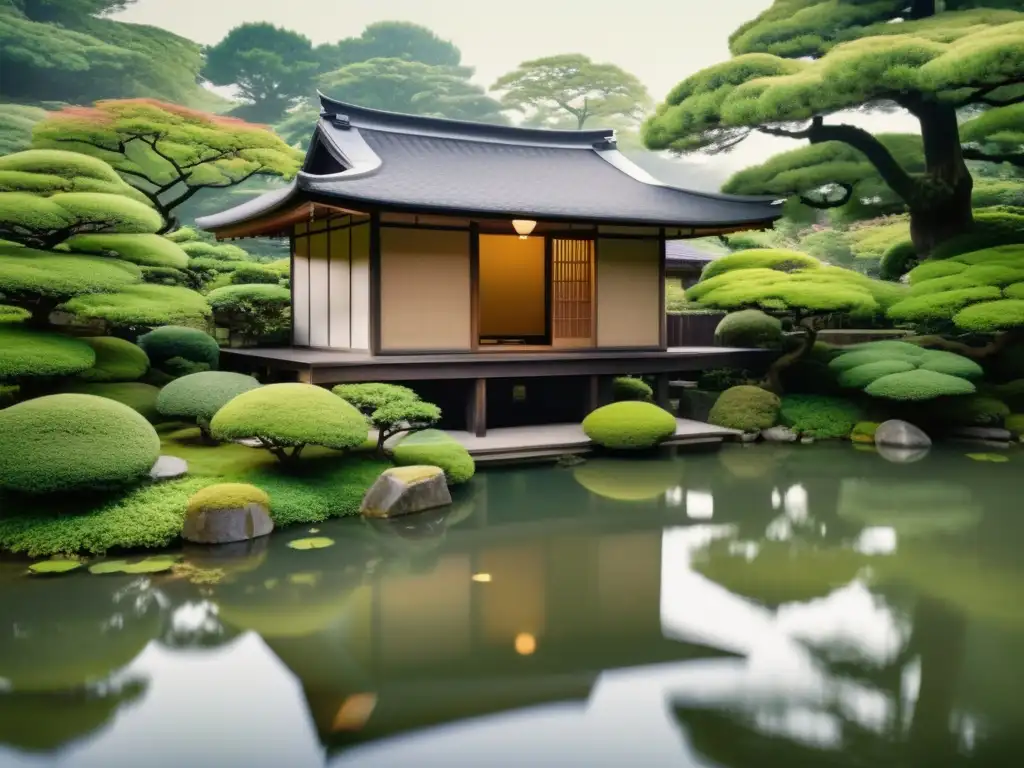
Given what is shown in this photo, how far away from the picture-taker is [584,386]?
1370 cm

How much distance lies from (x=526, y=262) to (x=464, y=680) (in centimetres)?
1269

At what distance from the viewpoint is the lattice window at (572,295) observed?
1380cm

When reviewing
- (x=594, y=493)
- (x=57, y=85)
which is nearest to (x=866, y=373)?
(x=594, y=493)

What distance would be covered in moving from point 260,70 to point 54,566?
39373mm

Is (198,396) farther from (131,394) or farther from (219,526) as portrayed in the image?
(219,526)

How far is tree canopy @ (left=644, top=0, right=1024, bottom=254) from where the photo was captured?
44.2 ft

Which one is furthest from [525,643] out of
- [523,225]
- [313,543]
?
[523,225]

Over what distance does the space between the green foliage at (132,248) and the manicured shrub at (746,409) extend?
857cm

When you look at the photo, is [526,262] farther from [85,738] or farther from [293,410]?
[85,738]

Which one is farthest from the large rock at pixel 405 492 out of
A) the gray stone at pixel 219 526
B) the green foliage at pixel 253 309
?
the green foliage at pixel 253 309

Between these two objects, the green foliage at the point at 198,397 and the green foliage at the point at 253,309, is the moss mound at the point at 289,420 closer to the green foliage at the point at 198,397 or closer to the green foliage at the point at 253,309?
the green foliage at the point at 198,397

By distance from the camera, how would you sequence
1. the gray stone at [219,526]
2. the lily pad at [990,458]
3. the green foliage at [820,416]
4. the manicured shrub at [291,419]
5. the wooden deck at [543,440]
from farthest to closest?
the green foliage at [820,416] → the lily pad at [990,458] → the wooden deck at [543,440] → the manicured shrub at [291,419] → the gray stone at [219,526]

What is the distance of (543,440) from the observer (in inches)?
461

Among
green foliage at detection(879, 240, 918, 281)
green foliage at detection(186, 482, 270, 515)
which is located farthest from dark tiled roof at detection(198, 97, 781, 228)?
green foliage at detection(879, 240, 918, 281)
